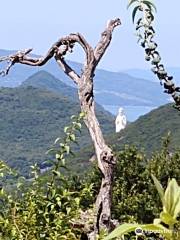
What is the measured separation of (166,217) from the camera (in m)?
0.84

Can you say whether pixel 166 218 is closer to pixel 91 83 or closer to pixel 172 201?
pixel 172 201

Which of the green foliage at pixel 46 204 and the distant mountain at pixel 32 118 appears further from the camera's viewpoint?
the distant mountain at pixel 32 118

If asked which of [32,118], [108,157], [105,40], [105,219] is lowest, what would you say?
[105,219]

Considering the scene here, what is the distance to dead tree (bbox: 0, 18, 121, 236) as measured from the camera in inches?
106

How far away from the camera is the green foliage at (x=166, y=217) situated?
828mm

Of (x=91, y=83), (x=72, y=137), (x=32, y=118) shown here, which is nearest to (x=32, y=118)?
(x=32, y=118)

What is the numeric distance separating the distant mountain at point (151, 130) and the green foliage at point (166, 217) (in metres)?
56.2

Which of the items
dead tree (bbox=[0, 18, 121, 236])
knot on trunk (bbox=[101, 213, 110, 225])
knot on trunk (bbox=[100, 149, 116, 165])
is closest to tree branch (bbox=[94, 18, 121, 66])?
dead tree (bbox=[0, 18, 121, 236])

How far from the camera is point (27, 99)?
127750mm

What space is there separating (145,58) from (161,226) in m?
0.68

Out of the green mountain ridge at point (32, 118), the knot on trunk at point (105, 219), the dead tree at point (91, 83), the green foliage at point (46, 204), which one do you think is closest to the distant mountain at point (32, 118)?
the green mountain ridge at point (32, 118)

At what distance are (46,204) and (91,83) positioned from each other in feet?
2.27

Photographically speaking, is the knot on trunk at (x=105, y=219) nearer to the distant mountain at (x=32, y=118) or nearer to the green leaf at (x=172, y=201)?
the green leaf at (x=172, y=201)

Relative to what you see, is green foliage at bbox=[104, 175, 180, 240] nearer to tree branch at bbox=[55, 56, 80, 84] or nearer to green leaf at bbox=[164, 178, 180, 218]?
green leaf at bbox=[164, 178, 180, 218]
